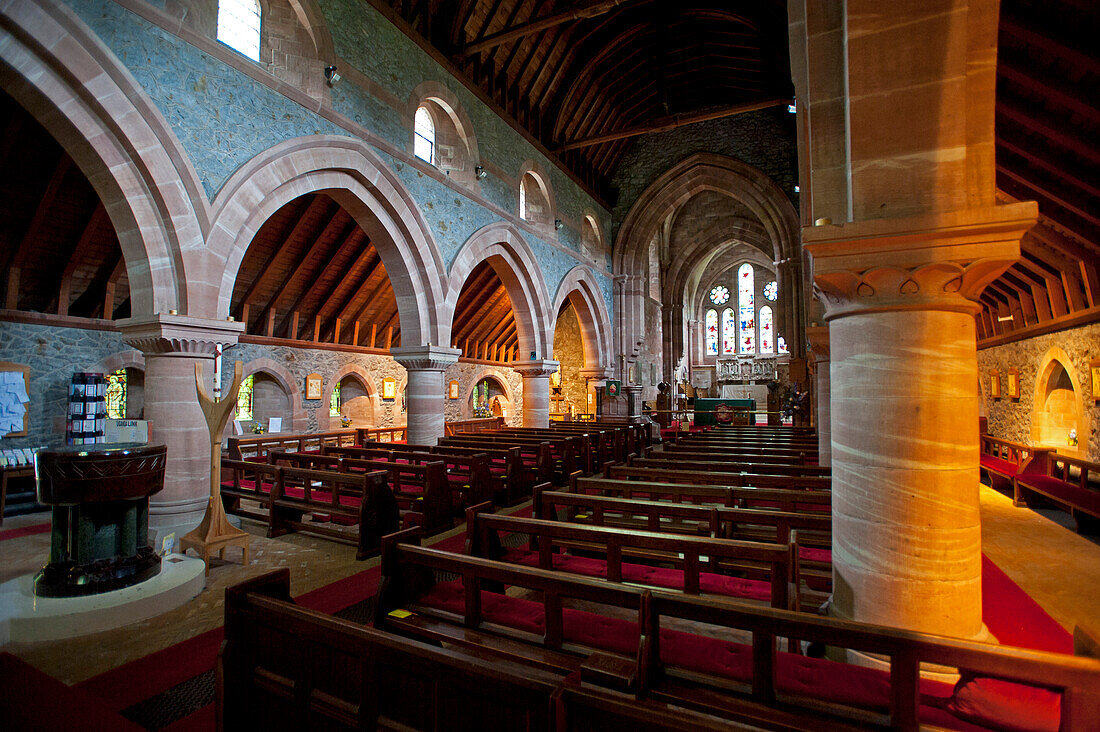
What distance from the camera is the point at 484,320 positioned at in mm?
16875

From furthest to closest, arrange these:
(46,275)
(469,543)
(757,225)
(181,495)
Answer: (757,225) < (46,275) < (181,495) < (469,543)

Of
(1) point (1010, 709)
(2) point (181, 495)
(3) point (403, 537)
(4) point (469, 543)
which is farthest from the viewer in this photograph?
(2) point (181, 495)

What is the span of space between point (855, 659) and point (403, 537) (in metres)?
2.17

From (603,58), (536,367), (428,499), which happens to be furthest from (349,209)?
(603,58)

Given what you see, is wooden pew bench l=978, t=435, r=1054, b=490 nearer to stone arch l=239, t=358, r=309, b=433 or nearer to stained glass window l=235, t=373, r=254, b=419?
stone arch l=239, t=358, r=309, b=433

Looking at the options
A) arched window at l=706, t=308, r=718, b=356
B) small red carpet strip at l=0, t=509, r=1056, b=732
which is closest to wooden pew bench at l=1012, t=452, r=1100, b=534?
small red carpet strip at l=0, t=509, r=1056, b=732

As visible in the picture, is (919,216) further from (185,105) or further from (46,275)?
(46,275)

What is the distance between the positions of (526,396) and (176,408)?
28.0 ft

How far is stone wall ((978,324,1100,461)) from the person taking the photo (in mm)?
7531

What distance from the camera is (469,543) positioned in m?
3.12

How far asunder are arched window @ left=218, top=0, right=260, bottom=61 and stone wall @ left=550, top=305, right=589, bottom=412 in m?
12.6

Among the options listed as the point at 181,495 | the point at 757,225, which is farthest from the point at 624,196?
the point at 181,495

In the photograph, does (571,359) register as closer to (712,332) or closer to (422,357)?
(422,357)

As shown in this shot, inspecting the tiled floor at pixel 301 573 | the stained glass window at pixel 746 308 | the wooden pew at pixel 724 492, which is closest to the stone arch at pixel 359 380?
the tiled floor at pixel 301 573
